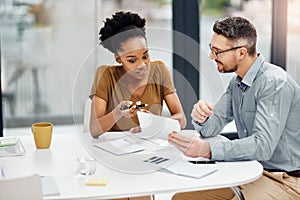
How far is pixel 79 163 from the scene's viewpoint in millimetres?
1877

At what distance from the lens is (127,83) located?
2.42m

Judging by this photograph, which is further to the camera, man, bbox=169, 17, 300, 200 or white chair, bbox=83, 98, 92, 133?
white chair, bbox=83, 98, 92, 133

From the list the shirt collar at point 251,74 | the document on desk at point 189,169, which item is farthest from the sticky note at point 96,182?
the shirt collar at point 251,74

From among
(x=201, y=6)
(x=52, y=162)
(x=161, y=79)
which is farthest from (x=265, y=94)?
(x=201, y=6)

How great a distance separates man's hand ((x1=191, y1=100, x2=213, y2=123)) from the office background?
1.10 metres

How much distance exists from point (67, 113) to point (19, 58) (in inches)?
20.1

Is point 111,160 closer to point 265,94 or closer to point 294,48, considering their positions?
point 265,94

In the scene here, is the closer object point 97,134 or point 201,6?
point 97,134

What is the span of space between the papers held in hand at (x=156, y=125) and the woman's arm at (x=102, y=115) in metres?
0.07

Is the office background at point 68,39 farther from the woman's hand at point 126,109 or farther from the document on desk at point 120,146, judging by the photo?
the document on desk at point 120,146

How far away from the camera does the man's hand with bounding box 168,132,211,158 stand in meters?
2.06

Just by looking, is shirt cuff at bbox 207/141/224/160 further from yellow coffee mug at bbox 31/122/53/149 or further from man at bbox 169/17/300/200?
yellow coffee mug at bbox 31/122/53/149

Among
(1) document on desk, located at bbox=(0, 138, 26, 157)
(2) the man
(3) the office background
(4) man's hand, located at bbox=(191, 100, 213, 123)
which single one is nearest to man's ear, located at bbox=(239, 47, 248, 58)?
(2) the man

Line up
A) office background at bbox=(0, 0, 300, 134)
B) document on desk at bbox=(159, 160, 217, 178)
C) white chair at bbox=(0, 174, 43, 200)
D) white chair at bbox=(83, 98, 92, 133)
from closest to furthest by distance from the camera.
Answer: white chair at bbox=(0, 174, 43, 200)
document on desk at bbox=(159, 160, 217, 178)
white chair at bbox=(83, 98, 92, 133)
office background at bbox=(0, 0, 300, 134)
